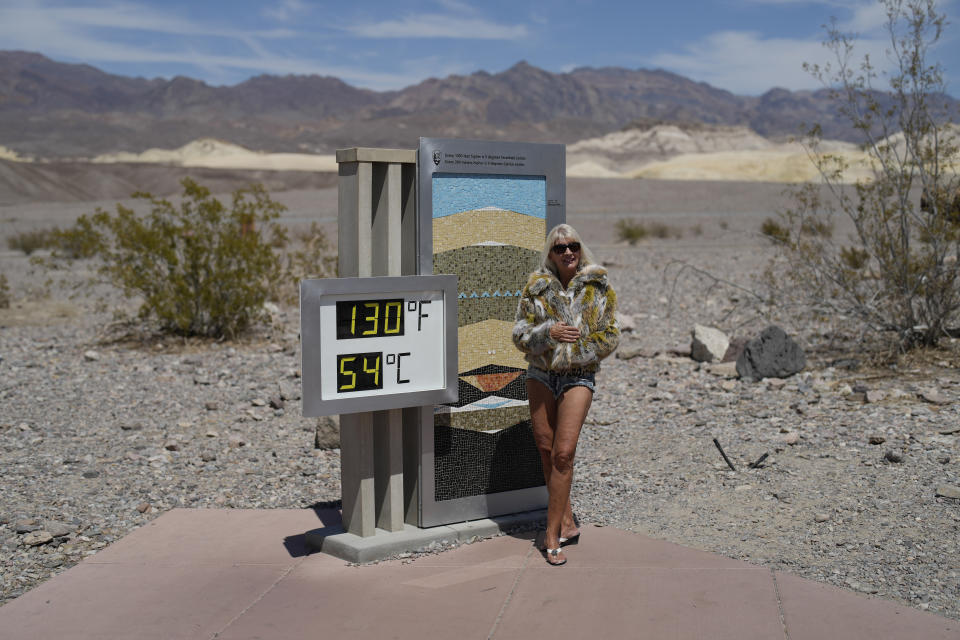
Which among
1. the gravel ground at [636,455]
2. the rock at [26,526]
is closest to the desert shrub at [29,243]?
the gravel ground at [636,455]

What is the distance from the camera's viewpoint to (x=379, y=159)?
4.92 m

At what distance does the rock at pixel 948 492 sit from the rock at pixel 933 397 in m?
2.03

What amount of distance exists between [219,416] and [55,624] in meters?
4.18

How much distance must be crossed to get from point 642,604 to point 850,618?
2.78 ft

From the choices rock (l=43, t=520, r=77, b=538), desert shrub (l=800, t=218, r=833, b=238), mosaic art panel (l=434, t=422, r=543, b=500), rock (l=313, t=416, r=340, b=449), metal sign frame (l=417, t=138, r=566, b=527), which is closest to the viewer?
metal sign frame (l=417, t=138, r=566, b=527)

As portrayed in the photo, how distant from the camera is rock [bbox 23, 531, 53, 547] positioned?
5305 millimetres

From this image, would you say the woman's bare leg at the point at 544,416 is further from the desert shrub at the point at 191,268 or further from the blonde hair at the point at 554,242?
the desert shrub at the point at 191,268

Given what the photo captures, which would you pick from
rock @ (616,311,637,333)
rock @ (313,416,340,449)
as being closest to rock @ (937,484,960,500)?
rock @ (313,416,340,449)

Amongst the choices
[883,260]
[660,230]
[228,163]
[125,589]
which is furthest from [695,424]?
[228,163]

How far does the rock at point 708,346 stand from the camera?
10023 mm

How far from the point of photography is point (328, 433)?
7.32m

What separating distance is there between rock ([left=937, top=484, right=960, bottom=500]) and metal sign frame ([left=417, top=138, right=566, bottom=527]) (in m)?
2.30

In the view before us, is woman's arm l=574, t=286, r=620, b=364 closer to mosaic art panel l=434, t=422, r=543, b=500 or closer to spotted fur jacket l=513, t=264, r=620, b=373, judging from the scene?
spotted fur jacket l=513, t=264, r=620, b=373

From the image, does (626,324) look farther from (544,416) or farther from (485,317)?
(544,416)
